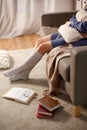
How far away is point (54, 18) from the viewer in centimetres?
269

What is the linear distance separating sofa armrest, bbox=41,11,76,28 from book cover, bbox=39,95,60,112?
3.54 feet

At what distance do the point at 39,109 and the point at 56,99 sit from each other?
0.24 m

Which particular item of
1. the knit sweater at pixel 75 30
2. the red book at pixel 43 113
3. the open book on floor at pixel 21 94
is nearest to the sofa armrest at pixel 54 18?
the knit sweater at pixel 75 30

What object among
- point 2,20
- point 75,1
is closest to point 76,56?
point 75,1

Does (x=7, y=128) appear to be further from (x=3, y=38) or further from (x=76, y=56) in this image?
(x=3, y=38)

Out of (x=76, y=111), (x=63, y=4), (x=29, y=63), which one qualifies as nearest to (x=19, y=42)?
(x=63, y=4)

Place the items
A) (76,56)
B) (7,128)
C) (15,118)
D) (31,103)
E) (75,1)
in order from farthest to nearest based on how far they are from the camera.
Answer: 1. (75,1)
2. (31,103)
3. (15,118)
4. (7,128)
5. (76,56)

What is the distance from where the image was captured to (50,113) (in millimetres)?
1837

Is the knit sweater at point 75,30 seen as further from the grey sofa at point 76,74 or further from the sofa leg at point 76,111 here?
the sofa leg at point 76,111

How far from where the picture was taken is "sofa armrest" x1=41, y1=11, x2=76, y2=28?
2.68 m

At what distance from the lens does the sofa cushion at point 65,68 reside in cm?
175

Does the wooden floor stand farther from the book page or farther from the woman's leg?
the book page

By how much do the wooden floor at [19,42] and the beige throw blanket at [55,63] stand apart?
4.68ft


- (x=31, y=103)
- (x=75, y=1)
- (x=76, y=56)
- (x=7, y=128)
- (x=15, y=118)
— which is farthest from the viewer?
(x=75, y=1)
